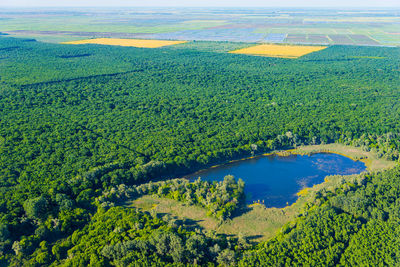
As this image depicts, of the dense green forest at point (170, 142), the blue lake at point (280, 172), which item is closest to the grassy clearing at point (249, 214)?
the blue lake at point (280, 172)

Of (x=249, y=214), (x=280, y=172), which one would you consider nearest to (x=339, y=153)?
(x=280, y=172)

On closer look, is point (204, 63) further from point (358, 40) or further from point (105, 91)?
point (358, 40)

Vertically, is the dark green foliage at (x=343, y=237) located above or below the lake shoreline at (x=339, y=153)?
below

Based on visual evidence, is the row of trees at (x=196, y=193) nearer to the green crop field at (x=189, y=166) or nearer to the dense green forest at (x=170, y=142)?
the green crop field at (x=189, y=166)

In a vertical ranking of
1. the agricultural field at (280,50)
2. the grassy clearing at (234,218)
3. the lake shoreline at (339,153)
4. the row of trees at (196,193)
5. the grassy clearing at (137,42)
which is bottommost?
the grassy clearing at (234,218)

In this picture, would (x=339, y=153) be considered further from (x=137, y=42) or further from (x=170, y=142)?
(x=137, y=42)

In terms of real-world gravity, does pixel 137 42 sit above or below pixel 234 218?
above
